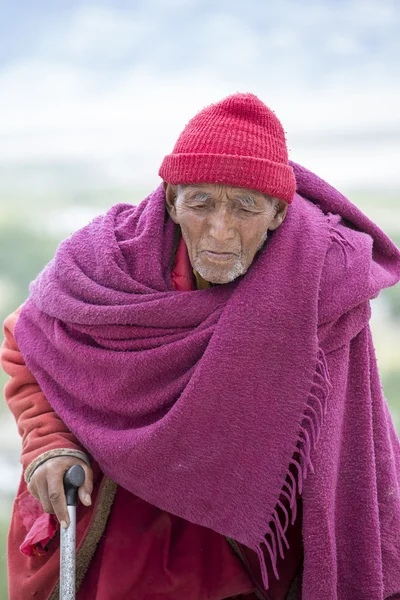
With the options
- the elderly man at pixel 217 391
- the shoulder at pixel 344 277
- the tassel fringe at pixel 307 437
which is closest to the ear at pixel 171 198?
the elderly man at pixel 217 391

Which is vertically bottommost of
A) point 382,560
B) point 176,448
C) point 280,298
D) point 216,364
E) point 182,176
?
point 382,560

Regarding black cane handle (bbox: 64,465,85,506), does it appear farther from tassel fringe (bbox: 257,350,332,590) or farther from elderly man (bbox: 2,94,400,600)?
tassel fringe (bbox: 257,350,332,590)

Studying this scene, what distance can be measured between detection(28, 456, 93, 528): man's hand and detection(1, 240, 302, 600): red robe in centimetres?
4

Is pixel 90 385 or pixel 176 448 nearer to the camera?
pixel 176 448

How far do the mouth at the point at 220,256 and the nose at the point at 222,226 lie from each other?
0.09 ft

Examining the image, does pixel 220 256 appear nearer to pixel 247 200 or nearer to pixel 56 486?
pixel 247 200

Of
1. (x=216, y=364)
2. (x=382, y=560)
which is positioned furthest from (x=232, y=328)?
(x=382, y=560)

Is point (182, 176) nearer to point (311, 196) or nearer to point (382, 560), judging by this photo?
point (311, 196)

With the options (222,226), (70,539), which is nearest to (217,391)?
(222,226)

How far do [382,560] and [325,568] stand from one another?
6.8 inches

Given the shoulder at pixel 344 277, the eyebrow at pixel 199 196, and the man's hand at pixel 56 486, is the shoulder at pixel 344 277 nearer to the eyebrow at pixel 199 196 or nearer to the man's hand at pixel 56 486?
the eyebrow at pixel 199 196

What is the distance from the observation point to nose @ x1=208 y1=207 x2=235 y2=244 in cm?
159

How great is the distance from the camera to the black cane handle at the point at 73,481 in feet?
5.31

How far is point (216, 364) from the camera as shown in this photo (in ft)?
5.04
